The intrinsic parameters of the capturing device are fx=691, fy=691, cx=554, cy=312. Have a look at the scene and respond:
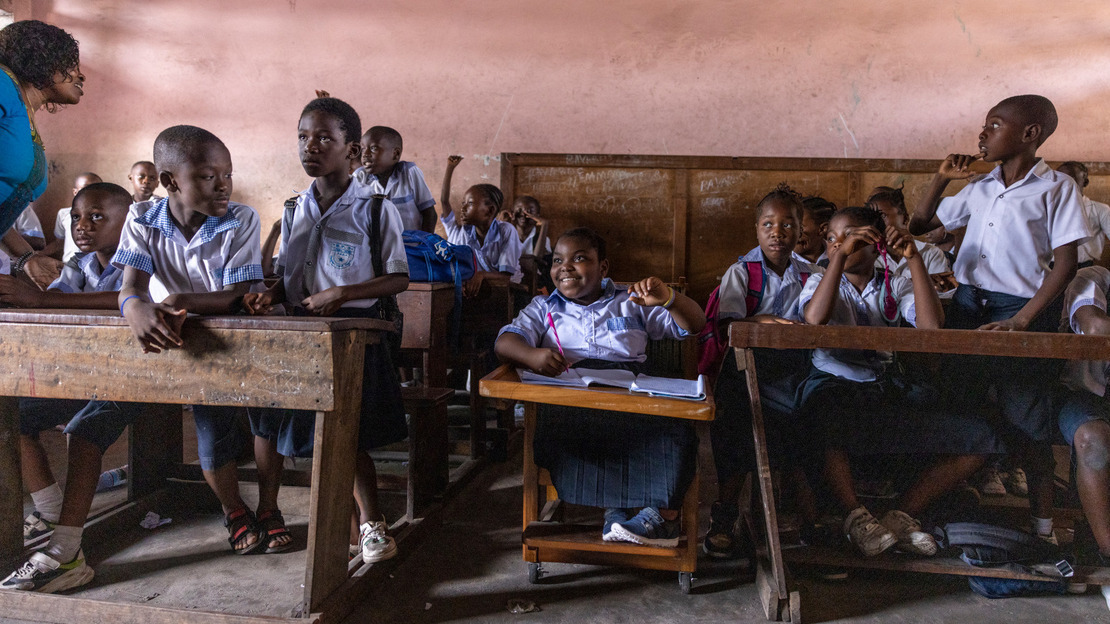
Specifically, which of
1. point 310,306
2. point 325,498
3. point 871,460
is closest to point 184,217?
point 310,306

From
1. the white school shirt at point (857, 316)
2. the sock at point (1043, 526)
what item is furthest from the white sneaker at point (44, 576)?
the sock at point (1043, 526)

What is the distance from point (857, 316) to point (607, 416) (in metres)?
0.97

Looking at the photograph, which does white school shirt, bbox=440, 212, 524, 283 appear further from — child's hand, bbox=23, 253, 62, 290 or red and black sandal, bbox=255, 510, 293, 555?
red and black sandal, bbox=255, 510, 293, 555

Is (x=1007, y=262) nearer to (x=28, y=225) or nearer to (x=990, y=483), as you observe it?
(x=990, y=483)

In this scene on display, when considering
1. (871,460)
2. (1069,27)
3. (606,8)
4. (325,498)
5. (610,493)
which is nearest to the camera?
(325,498)

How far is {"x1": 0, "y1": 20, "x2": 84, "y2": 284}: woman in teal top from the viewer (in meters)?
1.97

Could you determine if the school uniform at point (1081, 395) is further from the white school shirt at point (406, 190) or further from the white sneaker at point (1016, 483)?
the white school shirt at point (406, 190)

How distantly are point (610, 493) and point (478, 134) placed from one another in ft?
14.6

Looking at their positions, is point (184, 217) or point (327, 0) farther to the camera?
point (327, 0)

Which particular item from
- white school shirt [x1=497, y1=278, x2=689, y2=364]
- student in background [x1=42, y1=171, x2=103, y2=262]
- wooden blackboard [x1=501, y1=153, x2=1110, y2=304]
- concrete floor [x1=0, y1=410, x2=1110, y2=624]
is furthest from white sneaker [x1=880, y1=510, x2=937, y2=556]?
student in background [x1=42, y1=171, x2=103, y2=262]

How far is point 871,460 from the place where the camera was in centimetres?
230

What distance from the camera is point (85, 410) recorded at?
7.13ft

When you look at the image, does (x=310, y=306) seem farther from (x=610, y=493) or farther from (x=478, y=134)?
(x=478, y=134)

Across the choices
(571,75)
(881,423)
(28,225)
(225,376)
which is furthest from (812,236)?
(28,225)
